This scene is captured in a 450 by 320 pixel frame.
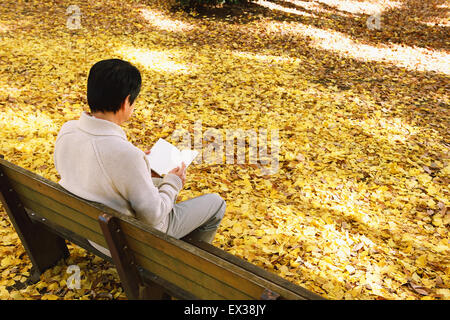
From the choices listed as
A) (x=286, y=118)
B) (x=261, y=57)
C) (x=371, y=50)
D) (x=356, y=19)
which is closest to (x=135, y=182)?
(x=286, y=118)

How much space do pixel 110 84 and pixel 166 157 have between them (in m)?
0.93

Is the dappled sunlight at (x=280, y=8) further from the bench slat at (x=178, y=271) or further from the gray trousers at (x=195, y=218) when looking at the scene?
the bench slat at (x=178, y=271)

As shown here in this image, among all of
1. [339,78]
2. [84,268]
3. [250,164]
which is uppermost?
[339,78]

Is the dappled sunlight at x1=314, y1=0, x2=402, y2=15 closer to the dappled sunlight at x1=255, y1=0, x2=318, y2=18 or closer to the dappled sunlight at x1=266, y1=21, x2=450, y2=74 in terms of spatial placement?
the dappled sunlight at x1=255, y1=0, x2=318, y2=18

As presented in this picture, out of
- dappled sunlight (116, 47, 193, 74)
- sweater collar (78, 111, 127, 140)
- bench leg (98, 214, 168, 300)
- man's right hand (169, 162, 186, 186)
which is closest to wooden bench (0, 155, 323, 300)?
bench leg (98, 214, 168, 300)

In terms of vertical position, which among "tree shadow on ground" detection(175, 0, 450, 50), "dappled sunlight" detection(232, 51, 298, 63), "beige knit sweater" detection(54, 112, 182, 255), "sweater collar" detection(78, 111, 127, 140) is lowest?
"dappled sunlight" detection(232, 51, 298, 63)

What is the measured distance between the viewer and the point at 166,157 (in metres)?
2.54

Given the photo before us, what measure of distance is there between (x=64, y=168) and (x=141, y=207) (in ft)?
1.81

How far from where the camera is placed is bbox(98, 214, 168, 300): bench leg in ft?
5.30

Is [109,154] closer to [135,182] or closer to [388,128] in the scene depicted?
[135,182]

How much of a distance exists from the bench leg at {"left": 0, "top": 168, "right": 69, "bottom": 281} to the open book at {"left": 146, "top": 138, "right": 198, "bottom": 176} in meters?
0.99

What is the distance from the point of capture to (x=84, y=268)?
2814 millimetres

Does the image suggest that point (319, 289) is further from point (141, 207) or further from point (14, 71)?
point (14, 71)
